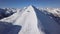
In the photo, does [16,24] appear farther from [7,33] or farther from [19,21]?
[7,33]

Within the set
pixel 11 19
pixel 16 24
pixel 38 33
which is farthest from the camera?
pixel 11 19

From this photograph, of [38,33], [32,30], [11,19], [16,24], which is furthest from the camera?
[11,19]

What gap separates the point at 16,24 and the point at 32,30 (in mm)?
2356

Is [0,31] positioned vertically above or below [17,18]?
below

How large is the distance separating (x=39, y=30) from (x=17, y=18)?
12.0 ft

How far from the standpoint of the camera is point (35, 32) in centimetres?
592

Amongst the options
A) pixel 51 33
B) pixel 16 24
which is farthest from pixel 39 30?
pixel 16 24

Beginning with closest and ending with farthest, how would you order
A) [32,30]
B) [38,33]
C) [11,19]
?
[38,33]
[32,30]
[11,19]

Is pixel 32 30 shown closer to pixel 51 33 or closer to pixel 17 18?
pixel 51 33

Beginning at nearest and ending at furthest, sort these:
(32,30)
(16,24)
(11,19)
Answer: (32,30) < (16,24) < (11,19)

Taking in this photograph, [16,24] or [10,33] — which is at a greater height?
[16,24]

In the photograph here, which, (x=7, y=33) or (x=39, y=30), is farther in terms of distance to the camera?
(x=7, y=33)

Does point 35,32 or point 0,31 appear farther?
point 0,31

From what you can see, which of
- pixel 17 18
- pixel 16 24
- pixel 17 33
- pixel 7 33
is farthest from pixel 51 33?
pixel 17 18
